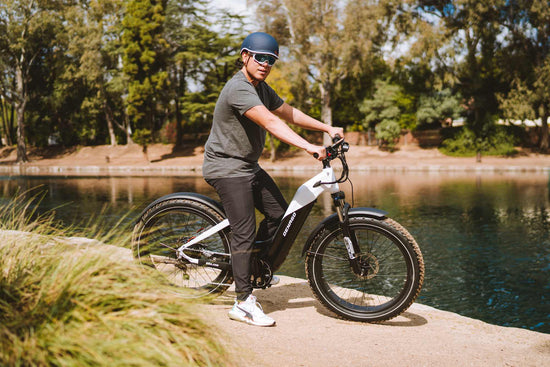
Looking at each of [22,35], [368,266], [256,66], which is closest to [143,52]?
[22,35]

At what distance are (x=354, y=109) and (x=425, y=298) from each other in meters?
38.9

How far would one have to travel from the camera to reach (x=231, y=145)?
142 inches

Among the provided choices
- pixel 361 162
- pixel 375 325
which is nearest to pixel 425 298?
pixel 375 325

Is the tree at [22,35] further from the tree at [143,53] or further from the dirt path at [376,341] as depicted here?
the dirt path at [376,341]

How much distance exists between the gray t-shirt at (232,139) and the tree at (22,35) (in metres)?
39.7

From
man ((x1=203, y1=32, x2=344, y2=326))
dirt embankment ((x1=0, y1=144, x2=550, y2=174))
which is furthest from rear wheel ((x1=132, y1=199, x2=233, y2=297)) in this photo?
dirt embankment ((x1=0, y1=144, x2=550, y2=174))

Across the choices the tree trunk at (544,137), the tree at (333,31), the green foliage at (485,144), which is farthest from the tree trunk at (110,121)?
the tree trunk at (544,137)

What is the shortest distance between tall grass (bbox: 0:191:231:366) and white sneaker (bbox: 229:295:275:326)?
3.37 ft

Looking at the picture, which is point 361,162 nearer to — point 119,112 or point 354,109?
point 354,109

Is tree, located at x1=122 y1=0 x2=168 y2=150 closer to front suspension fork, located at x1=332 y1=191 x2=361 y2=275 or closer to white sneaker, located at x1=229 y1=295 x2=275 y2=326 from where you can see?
front suspension fork, located at x1=332 y1=191 x2=361 y2=275

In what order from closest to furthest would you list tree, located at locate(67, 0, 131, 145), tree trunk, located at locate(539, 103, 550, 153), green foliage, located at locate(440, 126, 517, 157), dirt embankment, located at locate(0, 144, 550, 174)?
dirt embankment, located at locate(0, 144, 550, 174) → tree trunk, located at locate(539, 103, 550, 153) → green foliage, located at locate(440, 126, 517, 157) → tree, located at locate(67, 0, 131, 145)

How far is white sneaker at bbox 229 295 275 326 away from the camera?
3592mm

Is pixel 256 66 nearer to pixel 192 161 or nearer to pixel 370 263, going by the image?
pixel 370 263

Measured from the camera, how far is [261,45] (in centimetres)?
351
